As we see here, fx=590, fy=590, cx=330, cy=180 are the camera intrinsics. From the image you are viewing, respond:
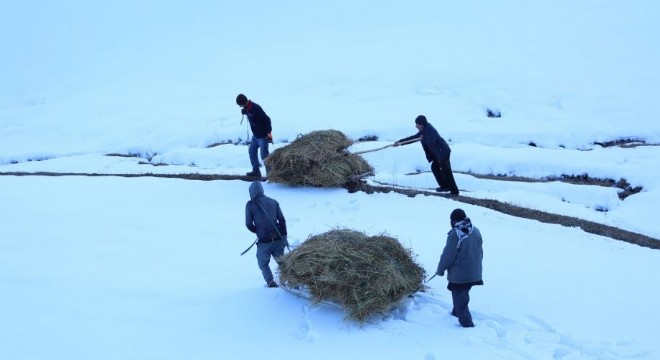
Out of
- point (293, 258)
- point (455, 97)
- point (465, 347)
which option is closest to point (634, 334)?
point (465, 347)

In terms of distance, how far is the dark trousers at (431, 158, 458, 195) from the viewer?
1245 cm

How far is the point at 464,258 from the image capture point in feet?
22.5

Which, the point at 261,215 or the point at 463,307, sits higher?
the point at 261,215

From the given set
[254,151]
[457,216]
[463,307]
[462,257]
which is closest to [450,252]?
[462,257]

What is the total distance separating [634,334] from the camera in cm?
693

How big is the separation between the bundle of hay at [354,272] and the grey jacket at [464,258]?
0.62 m

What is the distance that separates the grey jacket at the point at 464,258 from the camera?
6.86m

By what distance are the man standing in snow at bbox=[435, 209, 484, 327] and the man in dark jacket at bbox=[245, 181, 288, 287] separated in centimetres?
228

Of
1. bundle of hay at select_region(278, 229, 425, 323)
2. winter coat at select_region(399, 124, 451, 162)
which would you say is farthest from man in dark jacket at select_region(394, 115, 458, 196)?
bundle of hay at select_region(278, 229, 425, 323)

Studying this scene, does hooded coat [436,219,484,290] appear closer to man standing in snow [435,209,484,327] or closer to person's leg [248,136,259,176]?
man standing in snow [435,209,484,327]

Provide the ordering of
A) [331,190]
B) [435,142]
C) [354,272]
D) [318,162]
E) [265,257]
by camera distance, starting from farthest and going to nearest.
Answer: [331,190] → [318,162] → [435,142] → [265,257] → [354,272]

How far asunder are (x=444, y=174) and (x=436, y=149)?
0.76m

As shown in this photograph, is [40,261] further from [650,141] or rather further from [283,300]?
[650,141]

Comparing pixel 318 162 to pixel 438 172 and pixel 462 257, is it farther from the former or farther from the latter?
pixel 462 257
